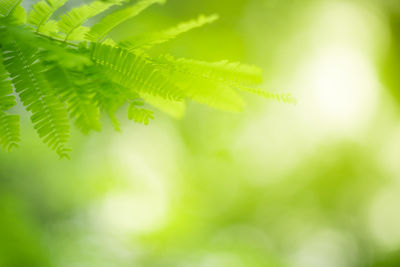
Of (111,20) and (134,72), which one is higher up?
(111,20)

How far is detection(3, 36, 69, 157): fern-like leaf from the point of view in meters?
1.14

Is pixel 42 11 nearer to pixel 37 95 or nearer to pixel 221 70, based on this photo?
pixel 37 95

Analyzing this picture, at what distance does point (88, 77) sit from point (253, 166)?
35.5 feet

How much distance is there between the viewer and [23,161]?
840cm

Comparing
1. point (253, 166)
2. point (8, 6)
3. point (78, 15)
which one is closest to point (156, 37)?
point (78, 15)

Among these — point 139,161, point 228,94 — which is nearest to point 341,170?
point 139,161

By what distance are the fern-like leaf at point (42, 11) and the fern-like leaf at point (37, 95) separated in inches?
4.4

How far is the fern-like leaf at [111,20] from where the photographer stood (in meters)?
1.27

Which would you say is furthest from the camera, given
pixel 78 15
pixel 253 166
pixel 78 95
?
pixel 253 166

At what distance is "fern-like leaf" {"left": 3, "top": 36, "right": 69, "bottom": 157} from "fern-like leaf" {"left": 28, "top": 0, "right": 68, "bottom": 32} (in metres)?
0.11

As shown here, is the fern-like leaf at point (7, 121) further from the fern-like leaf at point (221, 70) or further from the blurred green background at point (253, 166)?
the blurred green background at point (253, 166)

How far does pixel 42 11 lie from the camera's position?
1268 mm

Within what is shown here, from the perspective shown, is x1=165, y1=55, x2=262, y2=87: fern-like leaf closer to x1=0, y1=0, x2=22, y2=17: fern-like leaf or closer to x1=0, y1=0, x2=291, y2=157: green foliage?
x1=0, y1=0, x2=291, y2=157: green foliage

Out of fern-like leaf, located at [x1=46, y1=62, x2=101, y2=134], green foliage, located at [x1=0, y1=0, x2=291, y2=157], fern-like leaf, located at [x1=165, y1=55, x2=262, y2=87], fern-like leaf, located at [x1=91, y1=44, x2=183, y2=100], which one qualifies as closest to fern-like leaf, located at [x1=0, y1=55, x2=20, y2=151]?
green foliage, located at [x1=0, y1=0, x2=291, y2=157]
